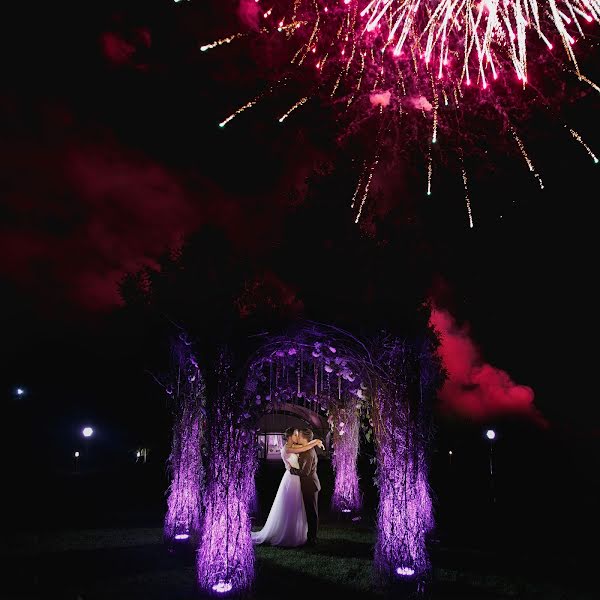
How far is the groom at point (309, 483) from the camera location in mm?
9008

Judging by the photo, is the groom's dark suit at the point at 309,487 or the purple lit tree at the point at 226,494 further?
the groom's dark suit at the point at 309,487

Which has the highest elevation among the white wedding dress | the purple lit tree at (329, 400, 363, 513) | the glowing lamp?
the purple lit tree at (329, 400, 363, 513)

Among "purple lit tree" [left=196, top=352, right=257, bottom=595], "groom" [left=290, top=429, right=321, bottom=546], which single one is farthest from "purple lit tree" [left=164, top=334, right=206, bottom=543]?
"purple lit tree" [left=196, top=352, right=257, bottom=595]

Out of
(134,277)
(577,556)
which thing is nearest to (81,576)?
(577,556)

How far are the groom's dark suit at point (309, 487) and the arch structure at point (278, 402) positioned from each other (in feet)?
9.18

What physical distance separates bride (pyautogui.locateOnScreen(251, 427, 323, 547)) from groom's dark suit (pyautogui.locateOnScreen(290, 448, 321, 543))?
8 centimetres

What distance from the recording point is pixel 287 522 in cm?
884

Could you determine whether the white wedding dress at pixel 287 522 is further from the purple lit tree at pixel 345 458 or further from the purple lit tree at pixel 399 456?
the purple lit tree at pixel 345 458

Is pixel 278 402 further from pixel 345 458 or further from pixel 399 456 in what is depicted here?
pixel 345 458

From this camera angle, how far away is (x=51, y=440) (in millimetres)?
26656

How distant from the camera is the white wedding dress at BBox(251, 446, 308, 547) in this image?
8.76 metres

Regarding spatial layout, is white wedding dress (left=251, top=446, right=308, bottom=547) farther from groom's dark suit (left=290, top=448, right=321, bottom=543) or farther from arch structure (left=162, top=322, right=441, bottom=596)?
arch structure (left=162, top=322, right=441, bottom=596)

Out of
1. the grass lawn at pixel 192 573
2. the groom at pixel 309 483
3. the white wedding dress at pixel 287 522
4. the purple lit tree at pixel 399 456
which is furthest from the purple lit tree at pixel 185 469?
the purple lit tree at pixel 399 456

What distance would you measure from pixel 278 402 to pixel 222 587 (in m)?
2.18
